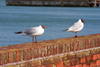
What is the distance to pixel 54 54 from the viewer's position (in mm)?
10055

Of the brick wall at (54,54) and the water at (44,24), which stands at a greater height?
the brick wall at (54,54)

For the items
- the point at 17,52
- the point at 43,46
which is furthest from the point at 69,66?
the point at 17,52

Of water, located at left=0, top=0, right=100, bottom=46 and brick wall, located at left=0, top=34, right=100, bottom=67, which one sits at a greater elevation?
brick wall, located at left=0, top=34, right=100, bottom=67

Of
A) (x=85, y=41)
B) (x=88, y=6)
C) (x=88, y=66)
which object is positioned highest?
(x=85, y=41)

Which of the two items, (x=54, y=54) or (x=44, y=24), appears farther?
(x=44, y=24)

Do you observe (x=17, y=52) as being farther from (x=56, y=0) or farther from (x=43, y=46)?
(x=56, y=0)

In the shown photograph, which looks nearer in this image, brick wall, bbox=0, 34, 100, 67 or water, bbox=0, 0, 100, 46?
brick wall, bbox=0, 34, 100, 67

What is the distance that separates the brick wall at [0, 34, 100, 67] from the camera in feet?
29.3

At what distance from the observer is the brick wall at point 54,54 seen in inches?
352

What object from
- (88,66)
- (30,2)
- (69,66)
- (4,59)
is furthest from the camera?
(30,2)

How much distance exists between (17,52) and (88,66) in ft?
10.0

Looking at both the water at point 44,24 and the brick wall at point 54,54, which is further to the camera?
the water at point 44,24

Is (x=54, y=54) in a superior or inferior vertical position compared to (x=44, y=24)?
superior

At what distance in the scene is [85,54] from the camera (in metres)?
11.0
